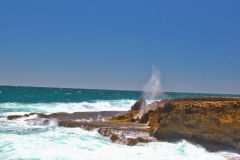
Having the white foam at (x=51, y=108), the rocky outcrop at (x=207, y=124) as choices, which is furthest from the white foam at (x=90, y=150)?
the white foam at (x=51, y=108)

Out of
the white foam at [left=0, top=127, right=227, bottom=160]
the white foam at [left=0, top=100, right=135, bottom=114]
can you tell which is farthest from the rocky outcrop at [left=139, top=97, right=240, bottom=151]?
the white foam at [left=0, top=100, right=135, bottom=114]

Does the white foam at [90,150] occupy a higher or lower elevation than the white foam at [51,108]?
higher

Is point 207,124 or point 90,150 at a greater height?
point 207,124

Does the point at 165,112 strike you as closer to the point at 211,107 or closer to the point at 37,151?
the point at 211,107

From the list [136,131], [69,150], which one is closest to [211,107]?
[136,131]

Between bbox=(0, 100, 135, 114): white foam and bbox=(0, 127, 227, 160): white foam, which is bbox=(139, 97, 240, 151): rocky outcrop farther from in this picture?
bbox=(0, 100, 135, 114): white foam

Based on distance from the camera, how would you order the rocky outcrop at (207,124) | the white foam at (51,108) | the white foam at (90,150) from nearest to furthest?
the white foam at (90,150), the rocky outcrop at (207,124), the white foam at (51,108)

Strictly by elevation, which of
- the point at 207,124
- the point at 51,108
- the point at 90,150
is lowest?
the point at 51,108

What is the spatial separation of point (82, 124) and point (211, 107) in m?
8.48

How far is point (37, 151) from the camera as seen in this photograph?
9.20m

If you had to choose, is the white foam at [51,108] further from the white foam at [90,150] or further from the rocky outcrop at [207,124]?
the rocky outcrop at [207,124]

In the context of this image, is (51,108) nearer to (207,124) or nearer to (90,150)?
(90,150)

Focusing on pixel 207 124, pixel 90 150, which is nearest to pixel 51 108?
pixel 90 150

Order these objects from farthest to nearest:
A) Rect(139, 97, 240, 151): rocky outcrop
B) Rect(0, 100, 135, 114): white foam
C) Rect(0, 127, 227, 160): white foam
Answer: Rect(0, 100, 135, 114): white foam → Rect(139, 97, 240, 151): rocky outcrop → Rect(0, 127, 227, 160): white foam
